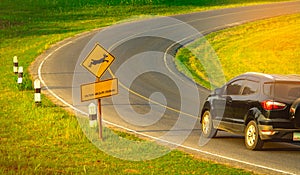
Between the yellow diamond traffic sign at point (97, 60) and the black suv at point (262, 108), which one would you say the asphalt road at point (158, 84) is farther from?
the yellow diamond traffic sign at point (97, 60)

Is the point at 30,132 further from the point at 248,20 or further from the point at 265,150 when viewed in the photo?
the point at 248,20

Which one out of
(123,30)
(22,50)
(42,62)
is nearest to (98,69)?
(42,62)

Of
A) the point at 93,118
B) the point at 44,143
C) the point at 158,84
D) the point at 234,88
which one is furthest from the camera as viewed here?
the point at 158,84

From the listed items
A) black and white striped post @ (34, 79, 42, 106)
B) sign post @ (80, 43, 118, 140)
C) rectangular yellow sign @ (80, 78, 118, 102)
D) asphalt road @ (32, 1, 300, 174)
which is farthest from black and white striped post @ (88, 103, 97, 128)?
black and white striped post @ (34, 79, 42, 106)

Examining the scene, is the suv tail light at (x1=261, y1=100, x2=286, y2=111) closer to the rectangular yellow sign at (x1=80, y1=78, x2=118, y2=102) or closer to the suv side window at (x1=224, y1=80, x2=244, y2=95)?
the suv side window at (x1=224, y1=80, x2=244, y2=95)

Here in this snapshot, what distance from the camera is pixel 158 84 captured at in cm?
3047

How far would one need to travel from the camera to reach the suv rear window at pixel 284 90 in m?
16.0

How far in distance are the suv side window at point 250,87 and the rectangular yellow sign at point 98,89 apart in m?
3.21

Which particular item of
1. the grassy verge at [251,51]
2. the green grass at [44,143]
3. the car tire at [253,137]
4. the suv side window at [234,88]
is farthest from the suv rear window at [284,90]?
the grassy verge at [251,51]

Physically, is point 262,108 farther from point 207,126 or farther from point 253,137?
point 207,126

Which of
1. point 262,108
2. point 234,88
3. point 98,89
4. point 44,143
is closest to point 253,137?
point 262,108

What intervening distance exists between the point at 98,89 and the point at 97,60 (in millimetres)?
733

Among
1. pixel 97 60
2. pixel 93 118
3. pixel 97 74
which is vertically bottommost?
pixel 93 118

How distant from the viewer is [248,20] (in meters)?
57.6
